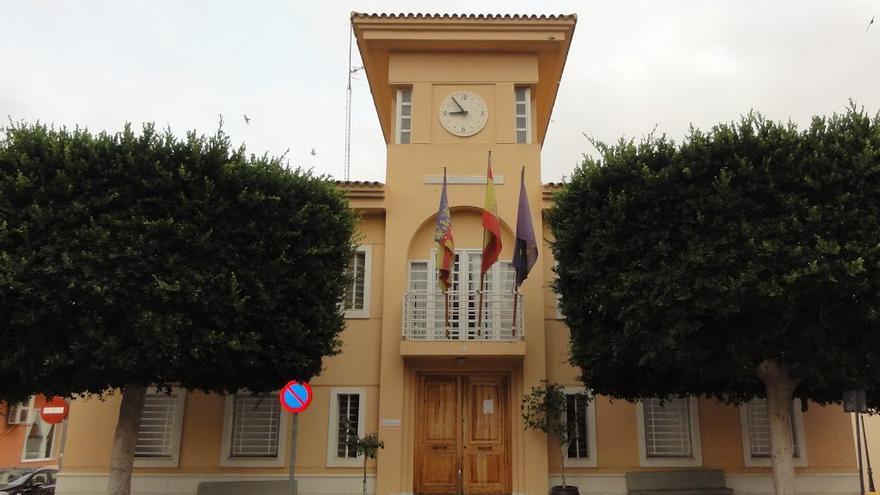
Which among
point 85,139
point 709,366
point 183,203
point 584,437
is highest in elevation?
point 85,139

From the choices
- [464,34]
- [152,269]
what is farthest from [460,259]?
[152,269]

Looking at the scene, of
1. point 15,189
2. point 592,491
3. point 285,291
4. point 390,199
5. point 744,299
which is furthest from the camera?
point 390,199

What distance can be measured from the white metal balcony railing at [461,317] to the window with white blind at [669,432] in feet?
11.4

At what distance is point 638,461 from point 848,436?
15.3 ft

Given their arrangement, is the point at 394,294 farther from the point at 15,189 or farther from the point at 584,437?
the point at 15,189

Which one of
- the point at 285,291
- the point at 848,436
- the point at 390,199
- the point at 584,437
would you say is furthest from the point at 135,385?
the point at 848,436

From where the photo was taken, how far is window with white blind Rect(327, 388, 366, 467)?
15.1m

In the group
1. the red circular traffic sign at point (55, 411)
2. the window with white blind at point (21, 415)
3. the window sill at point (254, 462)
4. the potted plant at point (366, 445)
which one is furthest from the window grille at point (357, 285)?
the window with white blind at point (21, 415)

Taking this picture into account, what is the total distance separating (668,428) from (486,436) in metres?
3.95

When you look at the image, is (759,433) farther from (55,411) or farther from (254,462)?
(55,411)

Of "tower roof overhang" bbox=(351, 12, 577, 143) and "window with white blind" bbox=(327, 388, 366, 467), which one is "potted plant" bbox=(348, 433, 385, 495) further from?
"tower roof overhang" bbox=(351, 12, 577, 143)

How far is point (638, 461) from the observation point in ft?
49.6

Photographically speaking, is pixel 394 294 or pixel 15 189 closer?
pixel 15 189

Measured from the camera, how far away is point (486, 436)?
15258 mm
